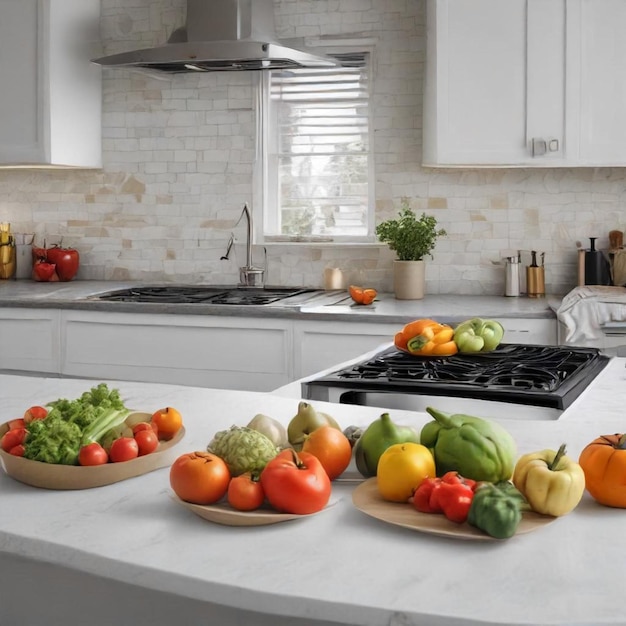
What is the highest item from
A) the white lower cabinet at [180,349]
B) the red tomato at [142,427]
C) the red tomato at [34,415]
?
the red tomato at [34,415]

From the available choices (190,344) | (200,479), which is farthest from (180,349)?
(200,479)

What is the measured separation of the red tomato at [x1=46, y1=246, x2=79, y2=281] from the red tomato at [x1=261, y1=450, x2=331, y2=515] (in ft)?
13.4

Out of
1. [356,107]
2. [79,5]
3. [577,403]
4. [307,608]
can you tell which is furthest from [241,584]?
[79,5]

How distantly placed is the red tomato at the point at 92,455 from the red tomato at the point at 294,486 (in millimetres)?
332

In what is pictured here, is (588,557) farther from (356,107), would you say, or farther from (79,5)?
(79,5)

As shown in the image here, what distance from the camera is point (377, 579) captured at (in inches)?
45.8

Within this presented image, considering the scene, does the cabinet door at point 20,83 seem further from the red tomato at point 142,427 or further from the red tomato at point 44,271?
the red tomato at point 142,427

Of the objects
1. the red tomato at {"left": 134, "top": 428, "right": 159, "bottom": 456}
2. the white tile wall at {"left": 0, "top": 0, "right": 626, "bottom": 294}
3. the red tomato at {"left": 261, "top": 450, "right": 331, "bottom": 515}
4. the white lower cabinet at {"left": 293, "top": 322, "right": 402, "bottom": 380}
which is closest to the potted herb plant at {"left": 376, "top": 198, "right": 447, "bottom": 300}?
the white tile wall at {"left": 0, "top": 0, "right": 626, "bottom": 294}

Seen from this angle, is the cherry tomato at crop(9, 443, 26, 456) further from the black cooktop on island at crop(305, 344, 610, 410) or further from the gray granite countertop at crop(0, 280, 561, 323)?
the gray granite countertop at crop(0, 280, 561, 323)

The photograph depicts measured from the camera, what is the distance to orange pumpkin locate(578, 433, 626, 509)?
140 cm

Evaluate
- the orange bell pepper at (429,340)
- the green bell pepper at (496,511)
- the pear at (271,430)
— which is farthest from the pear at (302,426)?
the orange bell pepper at (429,340)

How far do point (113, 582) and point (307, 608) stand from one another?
0.54 m

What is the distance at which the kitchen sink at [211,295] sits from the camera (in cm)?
435

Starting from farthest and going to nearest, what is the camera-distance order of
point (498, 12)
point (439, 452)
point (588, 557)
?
1. point (498, 12)
2. point (439, 452)
3. point (588, 557)
